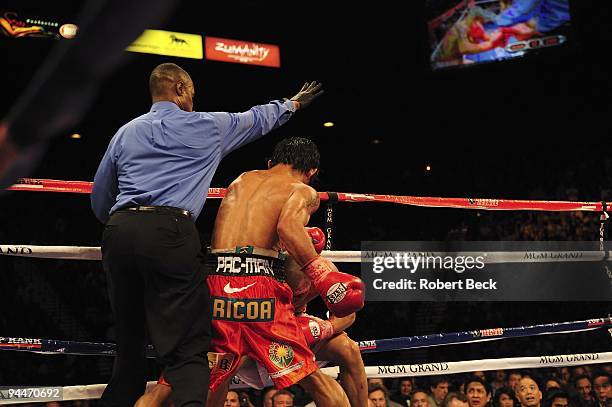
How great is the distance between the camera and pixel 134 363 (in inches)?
82.6

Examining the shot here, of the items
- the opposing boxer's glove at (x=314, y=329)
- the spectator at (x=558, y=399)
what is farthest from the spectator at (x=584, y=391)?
the opposing boxer's glove at (x=314, y=329)

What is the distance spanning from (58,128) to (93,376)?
694cm

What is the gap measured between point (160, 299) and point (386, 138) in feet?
33.2

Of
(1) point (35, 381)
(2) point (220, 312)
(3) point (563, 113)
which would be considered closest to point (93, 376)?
(1) point (35, 381)

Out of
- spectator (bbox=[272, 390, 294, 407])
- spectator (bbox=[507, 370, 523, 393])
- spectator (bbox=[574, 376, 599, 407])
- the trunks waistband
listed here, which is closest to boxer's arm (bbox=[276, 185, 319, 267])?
the trunks waistband

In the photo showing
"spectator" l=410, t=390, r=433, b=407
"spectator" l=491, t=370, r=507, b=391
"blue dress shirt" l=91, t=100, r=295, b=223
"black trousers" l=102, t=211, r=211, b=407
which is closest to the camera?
"black trousers" l=102, t=211, r=211, b=407

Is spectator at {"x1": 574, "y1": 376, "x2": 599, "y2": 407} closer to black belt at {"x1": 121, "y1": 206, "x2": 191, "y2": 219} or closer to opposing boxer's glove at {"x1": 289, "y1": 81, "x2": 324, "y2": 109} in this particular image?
opposing boxer's glove at {"x1": 289, "y1": 81, "x2": 324, "y2": 109}

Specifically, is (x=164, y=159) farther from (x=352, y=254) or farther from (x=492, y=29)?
(x=492, y=29)

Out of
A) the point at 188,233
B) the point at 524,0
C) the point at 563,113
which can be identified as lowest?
the point at 188,233

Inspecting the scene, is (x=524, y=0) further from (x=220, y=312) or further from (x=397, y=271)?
(x=220, y=312)

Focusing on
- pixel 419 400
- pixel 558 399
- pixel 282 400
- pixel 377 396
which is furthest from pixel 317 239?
pixel 558 399

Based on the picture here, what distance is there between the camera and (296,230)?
2410 millimetres

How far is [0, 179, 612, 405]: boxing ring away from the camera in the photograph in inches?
101

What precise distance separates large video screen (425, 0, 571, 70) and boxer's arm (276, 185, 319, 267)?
7.97 metres
